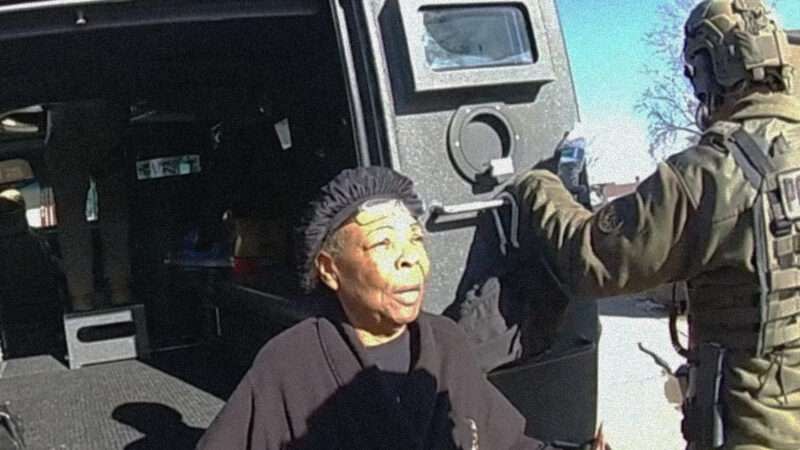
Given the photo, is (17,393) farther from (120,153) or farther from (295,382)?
(295,382)

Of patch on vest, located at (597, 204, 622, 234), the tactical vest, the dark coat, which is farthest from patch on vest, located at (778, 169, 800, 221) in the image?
the dark coat

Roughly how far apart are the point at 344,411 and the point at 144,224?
10.4ft

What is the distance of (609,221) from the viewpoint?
199 centimetres

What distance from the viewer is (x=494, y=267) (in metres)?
1.98

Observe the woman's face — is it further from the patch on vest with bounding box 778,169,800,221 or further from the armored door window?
the patch on vest with bounding box 778,169,800,221

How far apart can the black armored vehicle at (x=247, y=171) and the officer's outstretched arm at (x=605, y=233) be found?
0.19 ft

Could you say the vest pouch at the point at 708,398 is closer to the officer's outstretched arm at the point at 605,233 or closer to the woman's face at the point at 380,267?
the officer's outstretched arm at the point at 605,233

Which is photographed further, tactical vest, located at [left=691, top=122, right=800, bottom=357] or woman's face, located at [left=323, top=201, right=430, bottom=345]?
tactical vest, located at [left=691, top=122, right=800, bottom=357]

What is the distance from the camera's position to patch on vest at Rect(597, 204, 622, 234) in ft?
6.46

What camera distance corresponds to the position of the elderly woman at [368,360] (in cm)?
162

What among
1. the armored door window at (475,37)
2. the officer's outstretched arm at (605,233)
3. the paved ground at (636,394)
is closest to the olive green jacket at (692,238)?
the officer's outstretched arm at (605,233)

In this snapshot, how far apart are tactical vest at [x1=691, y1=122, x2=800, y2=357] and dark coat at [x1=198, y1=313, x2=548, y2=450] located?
1.92 ft

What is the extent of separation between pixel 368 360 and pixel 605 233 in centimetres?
61

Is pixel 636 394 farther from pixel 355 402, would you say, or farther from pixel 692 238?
pixel 355 402
